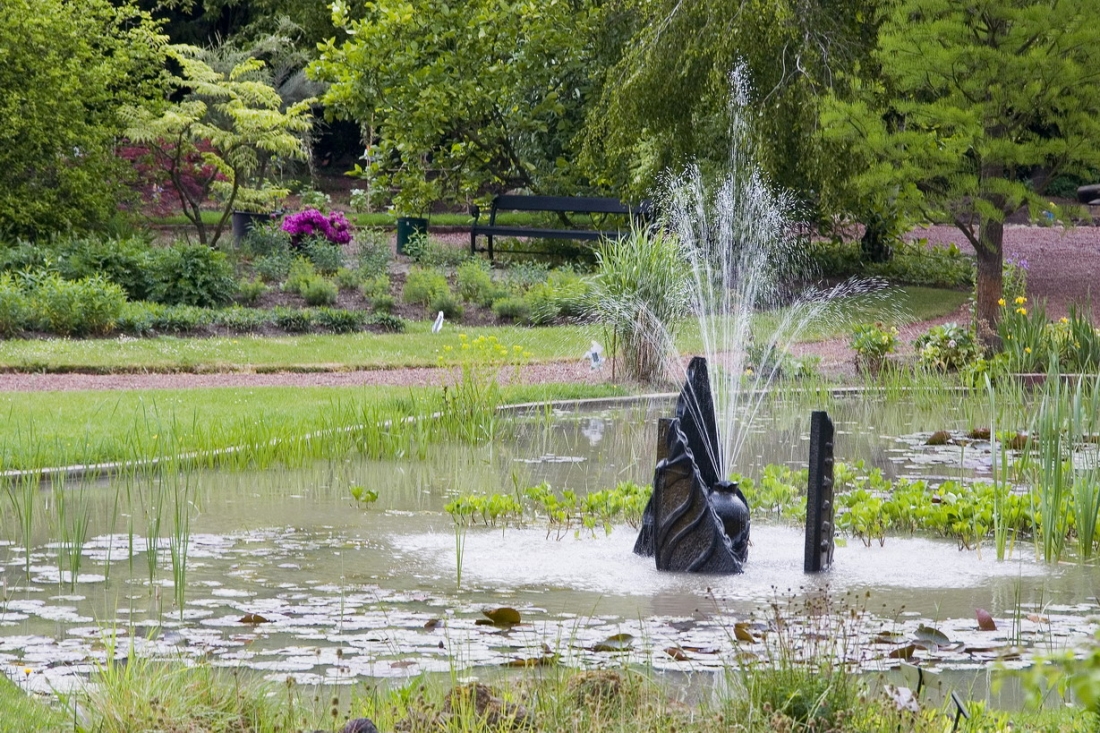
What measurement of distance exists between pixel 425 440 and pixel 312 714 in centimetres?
465

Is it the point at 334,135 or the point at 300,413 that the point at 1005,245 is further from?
the point at 300,413

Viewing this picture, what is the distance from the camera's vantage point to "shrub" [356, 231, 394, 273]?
58.0 ft

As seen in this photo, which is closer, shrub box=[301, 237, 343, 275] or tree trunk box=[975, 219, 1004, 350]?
tree trunk box=[975, 219, 1004, 350]

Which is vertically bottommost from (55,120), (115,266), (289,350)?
(289,350)

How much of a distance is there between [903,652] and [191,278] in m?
12.6

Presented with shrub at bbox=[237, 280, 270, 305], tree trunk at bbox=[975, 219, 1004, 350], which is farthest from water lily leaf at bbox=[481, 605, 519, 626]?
shrub at bbox=[237, 280, 270, 305]

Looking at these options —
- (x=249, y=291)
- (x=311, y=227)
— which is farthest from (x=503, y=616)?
(x=311, y=227)

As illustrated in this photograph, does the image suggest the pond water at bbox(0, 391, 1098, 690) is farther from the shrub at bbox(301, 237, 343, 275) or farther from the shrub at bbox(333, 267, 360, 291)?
the shrub at bbox(301, 237, 343, 275)

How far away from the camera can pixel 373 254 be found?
18.3 m

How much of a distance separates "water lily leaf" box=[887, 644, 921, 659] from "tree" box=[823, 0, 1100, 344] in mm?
9197

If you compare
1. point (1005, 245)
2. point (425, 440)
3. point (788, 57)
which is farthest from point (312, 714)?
point (1005, 245)

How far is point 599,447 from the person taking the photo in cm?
870

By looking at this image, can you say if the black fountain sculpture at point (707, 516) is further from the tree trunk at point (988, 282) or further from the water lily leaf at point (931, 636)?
the tree trunk at point (988, 282)

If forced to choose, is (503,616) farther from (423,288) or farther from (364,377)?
(423,288)
